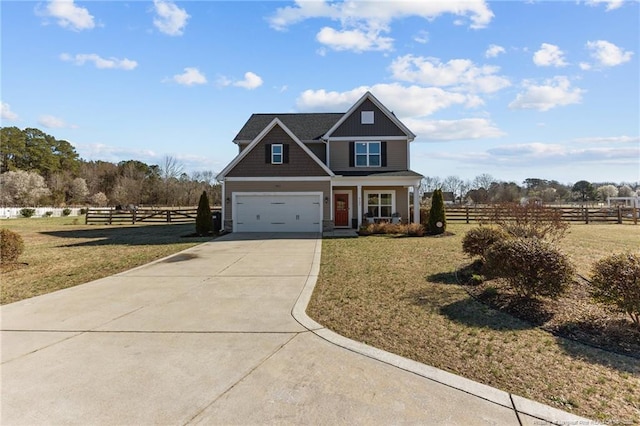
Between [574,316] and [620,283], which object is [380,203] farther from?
[620,283]

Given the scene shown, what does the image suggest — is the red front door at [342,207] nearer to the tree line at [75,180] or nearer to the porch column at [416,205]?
the porch column at [416,205]

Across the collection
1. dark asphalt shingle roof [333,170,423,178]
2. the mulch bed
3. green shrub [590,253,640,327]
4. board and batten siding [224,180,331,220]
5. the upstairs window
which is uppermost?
the upstairs window

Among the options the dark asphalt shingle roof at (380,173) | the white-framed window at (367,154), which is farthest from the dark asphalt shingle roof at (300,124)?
the dark asphalt shingle roof at (380,173)

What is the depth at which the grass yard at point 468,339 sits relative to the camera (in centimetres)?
363

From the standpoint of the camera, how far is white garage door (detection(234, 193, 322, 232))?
19.6m

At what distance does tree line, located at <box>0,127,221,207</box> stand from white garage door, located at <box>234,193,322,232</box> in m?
40.6

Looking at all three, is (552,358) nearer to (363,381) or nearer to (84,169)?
(363,381)

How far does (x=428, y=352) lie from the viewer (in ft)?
15.0

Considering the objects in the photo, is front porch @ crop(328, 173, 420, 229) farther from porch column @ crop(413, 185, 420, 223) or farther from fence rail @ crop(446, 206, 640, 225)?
fence rail @ crop(446, 206, 640, 225)

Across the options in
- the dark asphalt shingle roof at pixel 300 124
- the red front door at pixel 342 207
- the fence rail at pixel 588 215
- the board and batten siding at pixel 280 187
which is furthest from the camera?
the fence rail at pixel 588 215

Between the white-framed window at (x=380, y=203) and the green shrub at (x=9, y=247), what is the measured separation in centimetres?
1676

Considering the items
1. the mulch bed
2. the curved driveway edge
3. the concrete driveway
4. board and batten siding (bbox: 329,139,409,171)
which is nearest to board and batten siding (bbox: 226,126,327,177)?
board and batten siding (bbox: 329,139,409,171)

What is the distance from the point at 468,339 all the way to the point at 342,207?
17.6m

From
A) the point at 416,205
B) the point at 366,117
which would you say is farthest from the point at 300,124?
the point at 416,205
